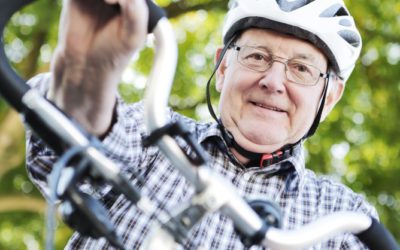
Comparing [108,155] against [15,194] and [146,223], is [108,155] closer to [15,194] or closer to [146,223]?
[146,223]

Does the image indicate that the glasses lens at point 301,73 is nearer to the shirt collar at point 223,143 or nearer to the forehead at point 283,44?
the forehead at point 283,44

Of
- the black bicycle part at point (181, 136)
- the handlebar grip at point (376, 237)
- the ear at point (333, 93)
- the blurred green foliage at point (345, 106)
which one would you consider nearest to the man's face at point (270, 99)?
the ear at point (333, 93)

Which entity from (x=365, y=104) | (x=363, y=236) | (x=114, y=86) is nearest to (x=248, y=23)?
(x=363, y=236)

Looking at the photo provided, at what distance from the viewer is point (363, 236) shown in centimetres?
150

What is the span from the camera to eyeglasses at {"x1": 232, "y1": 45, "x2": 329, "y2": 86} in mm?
2264

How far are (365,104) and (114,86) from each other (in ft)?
23.0

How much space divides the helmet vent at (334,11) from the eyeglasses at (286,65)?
0.76 ft

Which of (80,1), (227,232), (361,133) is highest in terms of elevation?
(80,1)

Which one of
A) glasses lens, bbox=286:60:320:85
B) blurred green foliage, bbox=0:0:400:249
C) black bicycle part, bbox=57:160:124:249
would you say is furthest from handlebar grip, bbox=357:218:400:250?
blurred green foliage, bbox=0:0:400:249

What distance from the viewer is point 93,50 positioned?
3.82 feet

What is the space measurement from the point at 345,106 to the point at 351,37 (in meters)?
5.17

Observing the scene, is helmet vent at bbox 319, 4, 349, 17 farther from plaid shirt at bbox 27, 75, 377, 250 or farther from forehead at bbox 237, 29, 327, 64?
plaid shirt at bbox 27, 75, 377, 250

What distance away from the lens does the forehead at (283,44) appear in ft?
7.49

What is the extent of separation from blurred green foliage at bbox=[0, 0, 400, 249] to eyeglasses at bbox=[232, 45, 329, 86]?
4.43 meters
